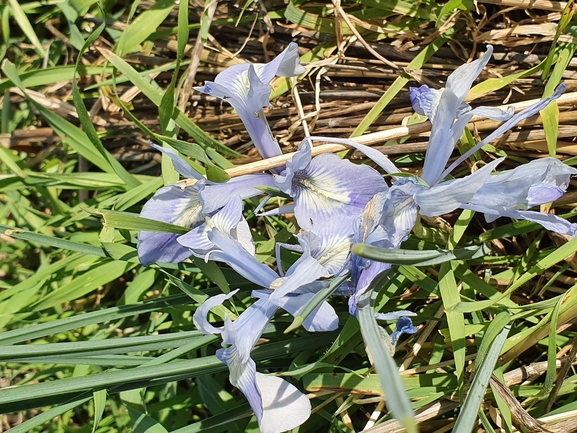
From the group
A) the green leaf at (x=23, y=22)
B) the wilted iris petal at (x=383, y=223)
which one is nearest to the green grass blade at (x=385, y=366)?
the wilted iris petal at (x=383, y=223)

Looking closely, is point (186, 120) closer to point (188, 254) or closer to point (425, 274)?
point (188, 254)

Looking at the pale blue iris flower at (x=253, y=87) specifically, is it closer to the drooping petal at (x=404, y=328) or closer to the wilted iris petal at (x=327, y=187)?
the wilted iris petal at (x=327, y=187)

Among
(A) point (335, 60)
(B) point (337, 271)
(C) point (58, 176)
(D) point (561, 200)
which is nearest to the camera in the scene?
(B) point (337, 271)

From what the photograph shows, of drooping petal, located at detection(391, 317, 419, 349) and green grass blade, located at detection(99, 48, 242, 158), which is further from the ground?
green grass blade, located at detection(99, 48, 242, 158)

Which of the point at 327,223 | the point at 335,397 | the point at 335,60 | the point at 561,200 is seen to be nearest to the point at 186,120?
the point at 335,60

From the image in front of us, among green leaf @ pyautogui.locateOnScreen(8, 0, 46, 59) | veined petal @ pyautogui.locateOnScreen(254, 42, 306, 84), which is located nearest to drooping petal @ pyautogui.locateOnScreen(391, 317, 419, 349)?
veined petal @ pyautogui.locateOnScreen(254, 42, 306, 84)

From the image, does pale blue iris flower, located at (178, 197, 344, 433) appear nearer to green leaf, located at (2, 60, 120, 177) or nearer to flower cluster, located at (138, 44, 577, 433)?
flower cluster, located at (138, 44, 577, 433)
